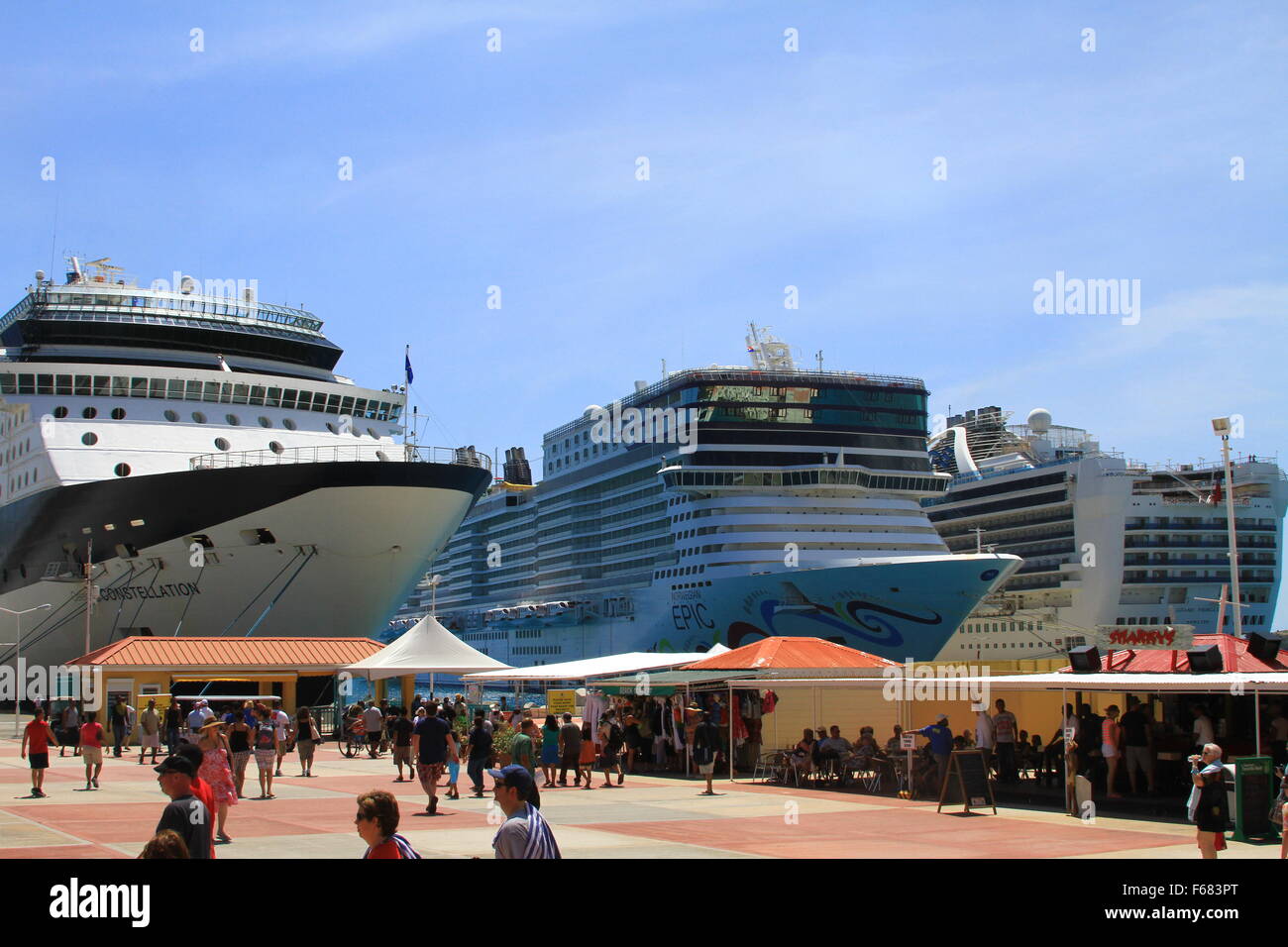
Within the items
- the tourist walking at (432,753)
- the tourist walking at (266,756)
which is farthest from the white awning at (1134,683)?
the tourist walking at (266,756)

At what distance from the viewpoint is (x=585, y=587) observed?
240ft

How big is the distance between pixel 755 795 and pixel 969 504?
75279mm

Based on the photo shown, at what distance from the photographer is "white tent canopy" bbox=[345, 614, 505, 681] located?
27.3m

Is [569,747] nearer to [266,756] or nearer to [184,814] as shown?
[266,756]

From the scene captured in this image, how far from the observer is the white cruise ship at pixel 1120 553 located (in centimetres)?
8088

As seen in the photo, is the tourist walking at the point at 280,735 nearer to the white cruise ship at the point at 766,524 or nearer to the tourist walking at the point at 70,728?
the tourist walking at the point at 70,728

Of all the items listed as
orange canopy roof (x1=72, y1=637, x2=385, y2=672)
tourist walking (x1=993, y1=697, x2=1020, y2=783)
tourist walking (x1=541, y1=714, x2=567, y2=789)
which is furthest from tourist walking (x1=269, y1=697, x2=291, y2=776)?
tourist walking (x1=993, y1=697, x2=1020, y2=783)

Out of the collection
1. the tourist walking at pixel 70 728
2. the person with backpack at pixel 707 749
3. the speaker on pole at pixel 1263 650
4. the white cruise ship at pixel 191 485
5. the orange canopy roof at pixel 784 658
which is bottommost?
the tourist walking at pixel 70 728

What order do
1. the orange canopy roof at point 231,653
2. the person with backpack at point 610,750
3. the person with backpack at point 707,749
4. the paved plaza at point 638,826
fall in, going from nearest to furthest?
the paved plaza at point 638,826 < the person with backpack at point 707,749 < the person with backpack at point 610,750 < the orange canopy roof at point 231,653

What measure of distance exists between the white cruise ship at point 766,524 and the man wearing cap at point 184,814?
4501 cm

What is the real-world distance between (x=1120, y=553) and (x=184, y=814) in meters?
79.6

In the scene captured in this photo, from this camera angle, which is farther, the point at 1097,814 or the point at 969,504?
the point at 969,504
